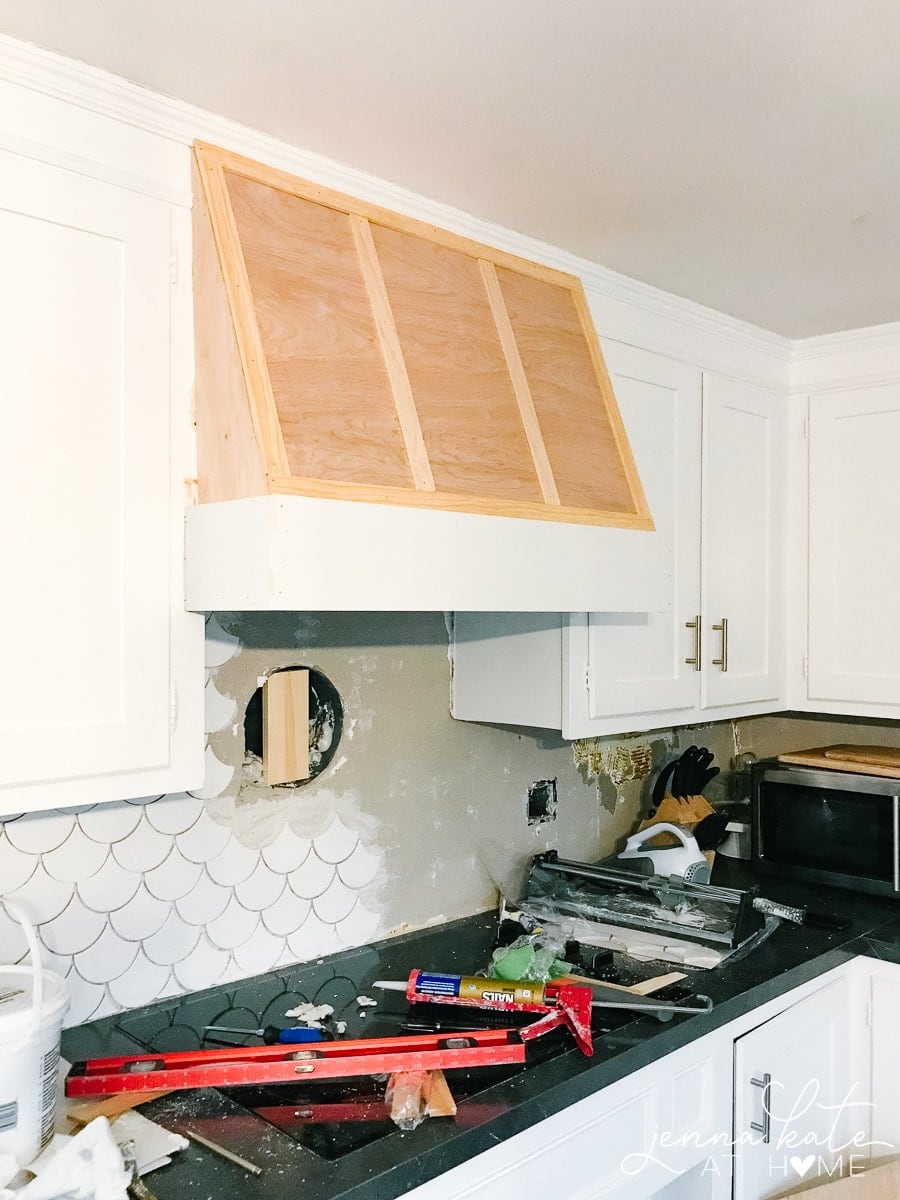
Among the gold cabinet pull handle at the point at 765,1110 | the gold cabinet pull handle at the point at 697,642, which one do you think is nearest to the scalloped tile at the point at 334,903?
the gold cabinet pull handle at the point at 765,1110

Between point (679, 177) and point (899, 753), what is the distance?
5.48 feet

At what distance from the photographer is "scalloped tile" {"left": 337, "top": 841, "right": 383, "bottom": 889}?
200 centimetres

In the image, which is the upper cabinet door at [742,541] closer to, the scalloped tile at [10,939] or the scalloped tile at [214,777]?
the scalloped tile at [214,777]

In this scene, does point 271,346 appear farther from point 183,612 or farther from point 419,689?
point 419,689

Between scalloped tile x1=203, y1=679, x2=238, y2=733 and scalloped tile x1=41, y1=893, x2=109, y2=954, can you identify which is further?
scalloped tile x1=203, y1=679, x2=238, y2=733

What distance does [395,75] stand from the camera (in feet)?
4.43

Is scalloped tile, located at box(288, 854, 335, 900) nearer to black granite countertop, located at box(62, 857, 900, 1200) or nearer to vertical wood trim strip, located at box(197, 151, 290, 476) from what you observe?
black granite countertop, located at box(62, 857, 900, 1200)

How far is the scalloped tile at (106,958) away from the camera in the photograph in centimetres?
161

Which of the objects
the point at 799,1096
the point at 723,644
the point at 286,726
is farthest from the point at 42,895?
the point at 723,644

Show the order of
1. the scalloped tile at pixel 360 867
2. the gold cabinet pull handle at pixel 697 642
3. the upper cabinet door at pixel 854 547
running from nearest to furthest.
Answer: the scalloped tile at pixel 360 867 → the gold cabinet pull handle at pixel 697 642 → the upper cabinet door at pixel 854 547

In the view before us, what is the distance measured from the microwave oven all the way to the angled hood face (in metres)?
1.05

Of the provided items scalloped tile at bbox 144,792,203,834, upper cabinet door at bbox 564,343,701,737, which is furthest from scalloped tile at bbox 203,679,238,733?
upper cabinet door at bbox 564,343,701,737

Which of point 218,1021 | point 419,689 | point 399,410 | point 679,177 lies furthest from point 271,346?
point 218,1021

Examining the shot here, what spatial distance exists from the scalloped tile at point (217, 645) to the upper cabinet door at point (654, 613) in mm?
696
